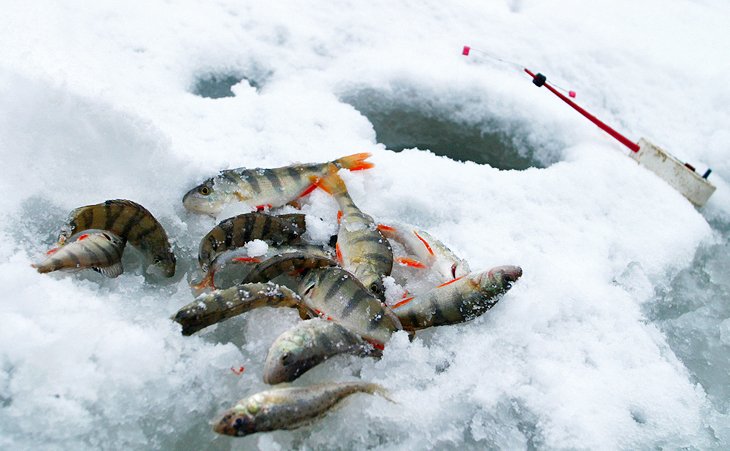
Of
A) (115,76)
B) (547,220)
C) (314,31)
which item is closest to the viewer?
(547,220)

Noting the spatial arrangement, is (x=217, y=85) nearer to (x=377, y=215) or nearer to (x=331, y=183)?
(x=331, y=183)

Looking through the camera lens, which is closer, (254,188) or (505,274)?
(505,274)

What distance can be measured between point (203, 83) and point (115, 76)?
625 mm

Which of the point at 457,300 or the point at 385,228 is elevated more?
the point at 457,300

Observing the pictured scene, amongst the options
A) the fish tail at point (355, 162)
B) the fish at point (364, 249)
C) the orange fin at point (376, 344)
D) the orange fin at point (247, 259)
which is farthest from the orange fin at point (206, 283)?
the fish tail at point (355, 162)

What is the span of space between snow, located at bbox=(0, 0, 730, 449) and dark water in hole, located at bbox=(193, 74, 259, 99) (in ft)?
0.16

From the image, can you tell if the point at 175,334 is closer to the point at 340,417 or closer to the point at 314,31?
the point at 340,417

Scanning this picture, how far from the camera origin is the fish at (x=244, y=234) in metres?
2.38

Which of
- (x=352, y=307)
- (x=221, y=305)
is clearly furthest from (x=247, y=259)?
(x=352, y=307)

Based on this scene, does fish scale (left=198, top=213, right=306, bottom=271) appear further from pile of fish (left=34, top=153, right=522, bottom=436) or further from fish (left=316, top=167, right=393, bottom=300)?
fish (left=316, top=167, right=393, bottom=300)

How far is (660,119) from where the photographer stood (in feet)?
16.1

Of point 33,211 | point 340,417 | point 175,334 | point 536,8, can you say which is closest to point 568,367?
point 340,417

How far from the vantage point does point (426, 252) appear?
8.78 ft

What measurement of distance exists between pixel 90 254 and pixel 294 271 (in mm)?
786
